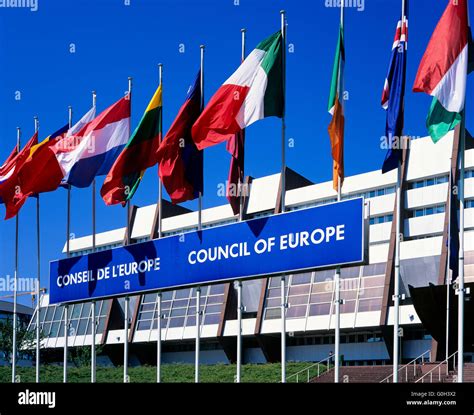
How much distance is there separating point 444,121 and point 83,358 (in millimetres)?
48583

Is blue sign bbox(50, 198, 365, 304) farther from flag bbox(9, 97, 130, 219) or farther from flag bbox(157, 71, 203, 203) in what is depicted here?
flag bbox(9, 97, 130, 219)

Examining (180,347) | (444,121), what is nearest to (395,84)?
(444,121)

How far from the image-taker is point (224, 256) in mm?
25219

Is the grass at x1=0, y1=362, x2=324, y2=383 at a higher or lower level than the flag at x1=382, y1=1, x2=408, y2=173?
lower

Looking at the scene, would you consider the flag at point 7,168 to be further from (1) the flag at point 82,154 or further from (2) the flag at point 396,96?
(2) the flag at point 396,96

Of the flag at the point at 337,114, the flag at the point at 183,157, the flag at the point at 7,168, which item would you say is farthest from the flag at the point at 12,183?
the flag at the point at 337,114

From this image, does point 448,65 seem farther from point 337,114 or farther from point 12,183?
point 12,183

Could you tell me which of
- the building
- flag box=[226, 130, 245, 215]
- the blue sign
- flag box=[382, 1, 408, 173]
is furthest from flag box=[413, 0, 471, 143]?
the building

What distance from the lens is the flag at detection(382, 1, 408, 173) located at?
76.9ft

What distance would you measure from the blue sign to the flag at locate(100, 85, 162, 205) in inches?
75.7

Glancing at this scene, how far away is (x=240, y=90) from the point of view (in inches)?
976

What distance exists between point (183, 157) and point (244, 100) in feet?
13.7

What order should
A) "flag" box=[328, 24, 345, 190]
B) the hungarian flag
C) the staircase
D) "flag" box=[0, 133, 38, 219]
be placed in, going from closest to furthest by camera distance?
"flag" box=[328, 24, 345, 190]
the hungarian flag
"flag" box=[0, 133, 38, 219]
the staircase

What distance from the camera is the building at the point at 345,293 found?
162 ft
